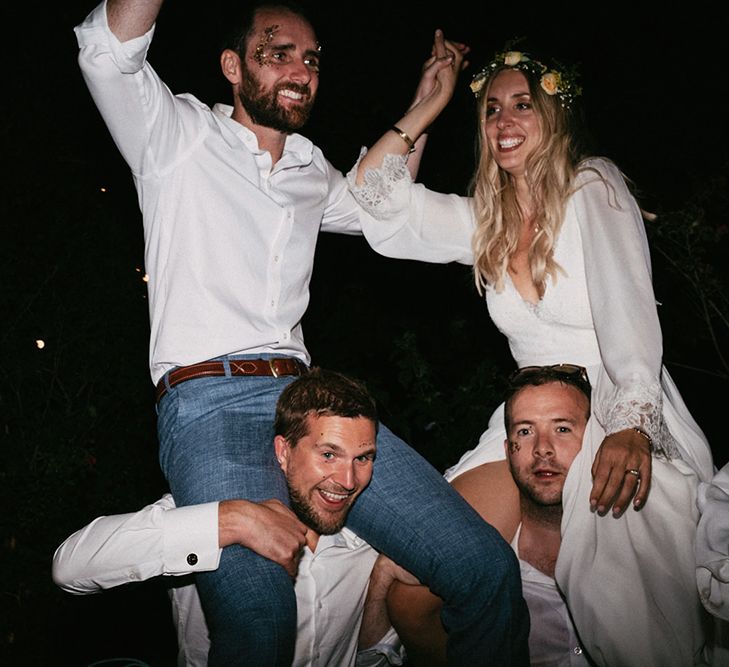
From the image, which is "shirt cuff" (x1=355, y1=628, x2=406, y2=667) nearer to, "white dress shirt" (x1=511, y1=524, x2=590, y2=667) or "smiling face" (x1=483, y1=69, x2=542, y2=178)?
"white dress shirt" (x1=511, y1=524, x2=590, y2=667)

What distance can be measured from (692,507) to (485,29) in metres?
4.44

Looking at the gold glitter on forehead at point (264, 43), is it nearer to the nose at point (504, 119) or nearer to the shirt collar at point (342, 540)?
the nose at point (504, 119)

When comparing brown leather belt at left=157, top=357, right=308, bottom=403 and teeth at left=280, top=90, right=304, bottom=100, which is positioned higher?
teeth at left=280, top=90, right=304, bottom=100

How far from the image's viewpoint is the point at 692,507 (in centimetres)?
247

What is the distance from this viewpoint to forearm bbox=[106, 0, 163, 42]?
90.9 inches

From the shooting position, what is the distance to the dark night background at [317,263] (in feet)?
16.9

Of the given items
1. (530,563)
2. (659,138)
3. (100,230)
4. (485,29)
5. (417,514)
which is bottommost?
(530,563)

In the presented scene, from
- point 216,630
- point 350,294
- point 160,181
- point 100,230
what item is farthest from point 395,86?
point 216,630

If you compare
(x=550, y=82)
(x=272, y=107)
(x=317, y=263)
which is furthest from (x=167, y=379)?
(x=317, y=263)

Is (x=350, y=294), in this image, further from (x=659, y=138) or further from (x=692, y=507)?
(x=692, y=507)

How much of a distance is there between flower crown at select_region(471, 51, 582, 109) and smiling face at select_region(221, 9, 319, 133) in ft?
2.67

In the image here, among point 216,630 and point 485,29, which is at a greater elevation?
point 485,29

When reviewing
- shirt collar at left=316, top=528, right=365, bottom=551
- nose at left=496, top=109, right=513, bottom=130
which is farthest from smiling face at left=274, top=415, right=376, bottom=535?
nose at left=496, top=109, right=513, bottom=130

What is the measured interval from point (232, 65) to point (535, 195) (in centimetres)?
121
